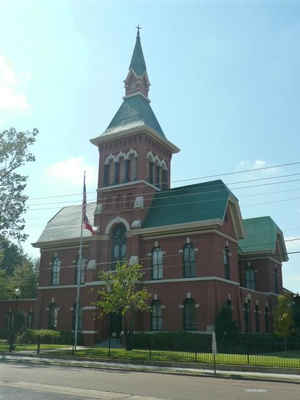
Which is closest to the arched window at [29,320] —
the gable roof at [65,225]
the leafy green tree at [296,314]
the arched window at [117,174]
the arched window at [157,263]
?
the gable roof at [65,225]

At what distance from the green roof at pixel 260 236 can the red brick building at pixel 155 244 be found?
11 centimetres

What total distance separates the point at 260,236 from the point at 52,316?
23195 mm

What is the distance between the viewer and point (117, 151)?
42.6m

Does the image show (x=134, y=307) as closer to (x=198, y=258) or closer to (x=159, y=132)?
(x=198, y=258)

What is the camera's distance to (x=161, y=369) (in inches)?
870

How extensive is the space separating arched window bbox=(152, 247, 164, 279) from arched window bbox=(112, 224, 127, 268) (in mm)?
3226

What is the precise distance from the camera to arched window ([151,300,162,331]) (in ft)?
119

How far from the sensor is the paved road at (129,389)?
41.9 feet

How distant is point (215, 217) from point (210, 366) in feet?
47.7

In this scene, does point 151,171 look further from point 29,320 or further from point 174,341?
point 29,320

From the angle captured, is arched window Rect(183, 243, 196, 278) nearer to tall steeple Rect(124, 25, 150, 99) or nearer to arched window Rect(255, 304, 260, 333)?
arched window Rect(255, 304, 260, 333)

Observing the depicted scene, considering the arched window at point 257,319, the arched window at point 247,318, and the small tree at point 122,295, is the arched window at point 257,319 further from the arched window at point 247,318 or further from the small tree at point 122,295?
the small tree at point 122,295

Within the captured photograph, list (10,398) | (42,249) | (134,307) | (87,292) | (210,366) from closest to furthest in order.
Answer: (10,398), (210,366), (134,307), (87,292), (42,249)

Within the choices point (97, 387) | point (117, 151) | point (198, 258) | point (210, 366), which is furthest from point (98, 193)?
point (97, 387)
